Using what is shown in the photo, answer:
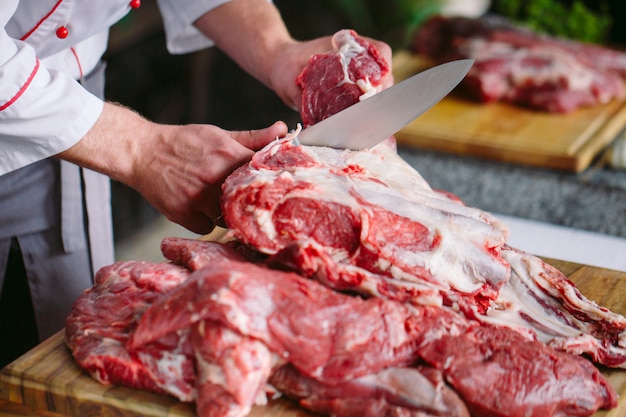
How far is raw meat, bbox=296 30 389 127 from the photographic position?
249 cm

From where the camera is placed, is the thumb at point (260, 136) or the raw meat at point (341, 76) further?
the raw meat at point (341, 76)

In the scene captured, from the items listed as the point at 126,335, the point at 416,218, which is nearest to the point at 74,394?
the point at 126,335

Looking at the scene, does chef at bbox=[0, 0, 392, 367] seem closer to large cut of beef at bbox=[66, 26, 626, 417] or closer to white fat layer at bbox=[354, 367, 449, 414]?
large cut of beef at bbox=[66, 26, 626, 417]

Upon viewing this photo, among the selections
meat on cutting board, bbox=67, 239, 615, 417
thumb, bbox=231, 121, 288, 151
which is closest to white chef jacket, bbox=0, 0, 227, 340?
thumb, bbox=231, 121, 288, 151

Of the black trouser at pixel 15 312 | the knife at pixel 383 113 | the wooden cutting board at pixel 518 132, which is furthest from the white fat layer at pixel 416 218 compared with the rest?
the wooden cutting board at pixel 518 132

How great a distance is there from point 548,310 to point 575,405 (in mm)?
373

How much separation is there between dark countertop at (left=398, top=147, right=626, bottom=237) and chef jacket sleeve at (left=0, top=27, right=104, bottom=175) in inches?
80.5

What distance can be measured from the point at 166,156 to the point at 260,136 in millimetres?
266

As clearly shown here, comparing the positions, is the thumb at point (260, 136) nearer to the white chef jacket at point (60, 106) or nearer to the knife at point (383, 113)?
the knife at point (383, 113)

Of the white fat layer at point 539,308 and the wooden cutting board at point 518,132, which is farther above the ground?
the white fat layer at point 539,308

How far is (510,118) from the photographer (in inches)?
176

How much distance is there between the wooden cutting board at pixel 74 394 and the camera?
187cm

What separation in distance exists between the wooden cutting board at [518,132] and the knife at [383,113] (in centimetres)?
180

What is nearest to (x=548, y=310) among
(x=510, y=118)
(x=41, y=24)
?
(x=41, y=24)
